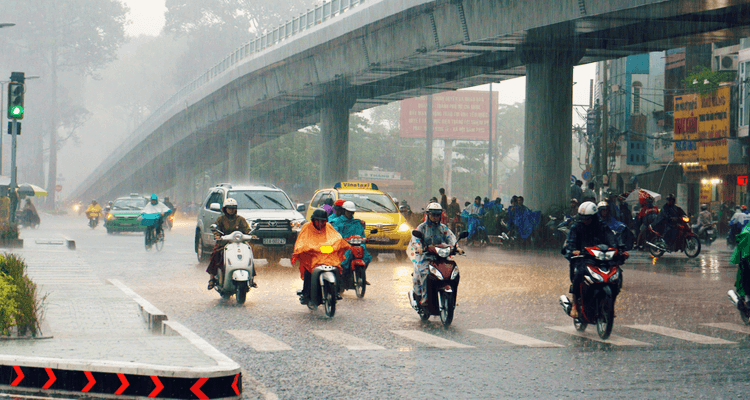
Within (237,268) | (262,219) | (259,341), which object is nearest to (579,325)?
A: (259,341)

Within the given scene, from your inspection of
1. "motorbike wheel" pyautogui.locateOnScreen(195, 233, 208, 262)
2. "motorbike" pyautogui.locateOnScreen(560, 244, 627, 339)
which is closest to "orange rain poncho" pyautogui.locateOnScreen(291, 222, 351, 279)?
"motorbike" pyautogui.locateOnScreen(560, 244, 627, 339)

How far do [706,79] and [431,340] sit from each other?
3617cm

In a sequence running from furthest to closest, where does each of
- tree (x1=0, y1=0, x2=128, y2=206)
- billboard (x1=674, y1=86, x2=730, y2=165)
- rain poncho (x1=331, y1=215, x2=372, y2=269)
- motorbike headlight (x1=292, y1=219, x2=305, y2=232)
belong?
tree (x1=0, y1=0, x2=128, y2=206) → billboard (x1=674, y1=86, x2=730, y2=165) → motorbike headlight (x1=292, y1=219, x2=305, y2=232) → rain poncho (x1=331, y1=215, x2=372, y2=269)

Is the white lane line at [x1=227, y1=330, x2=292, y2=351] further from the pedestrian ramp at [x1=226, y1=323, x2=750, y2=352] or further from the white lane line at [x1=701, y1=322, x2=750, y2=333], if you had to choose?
the white lane line at [x1=701, y1=322, x2=750, y2=333]

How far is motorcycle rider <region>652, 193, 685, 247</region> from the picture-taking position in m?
23.7

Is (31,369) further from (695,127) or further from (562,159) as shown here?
(695,127)

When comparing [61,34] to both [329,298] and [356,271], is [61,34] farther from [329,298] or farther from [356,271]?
[329,298]

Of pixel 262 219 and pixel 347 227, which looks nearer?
pixel 347 227

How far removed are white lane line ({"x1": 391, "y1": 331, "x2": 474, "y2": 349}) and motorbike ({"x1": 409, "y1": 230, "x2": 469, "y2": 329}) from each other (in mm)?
649

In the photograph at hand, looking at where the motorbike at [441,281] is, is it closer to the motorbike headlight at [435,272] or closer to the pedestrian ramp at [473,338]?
the motorbike headlight at [435,272]

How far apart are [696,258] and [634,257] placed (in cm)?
156

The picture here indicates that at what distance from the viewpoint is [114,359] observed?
7645 mm

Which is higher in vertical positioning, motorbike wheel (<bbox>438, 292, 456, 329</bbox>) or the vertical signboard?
the vertical signboard

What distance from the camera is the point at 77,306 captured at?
38.8ft
